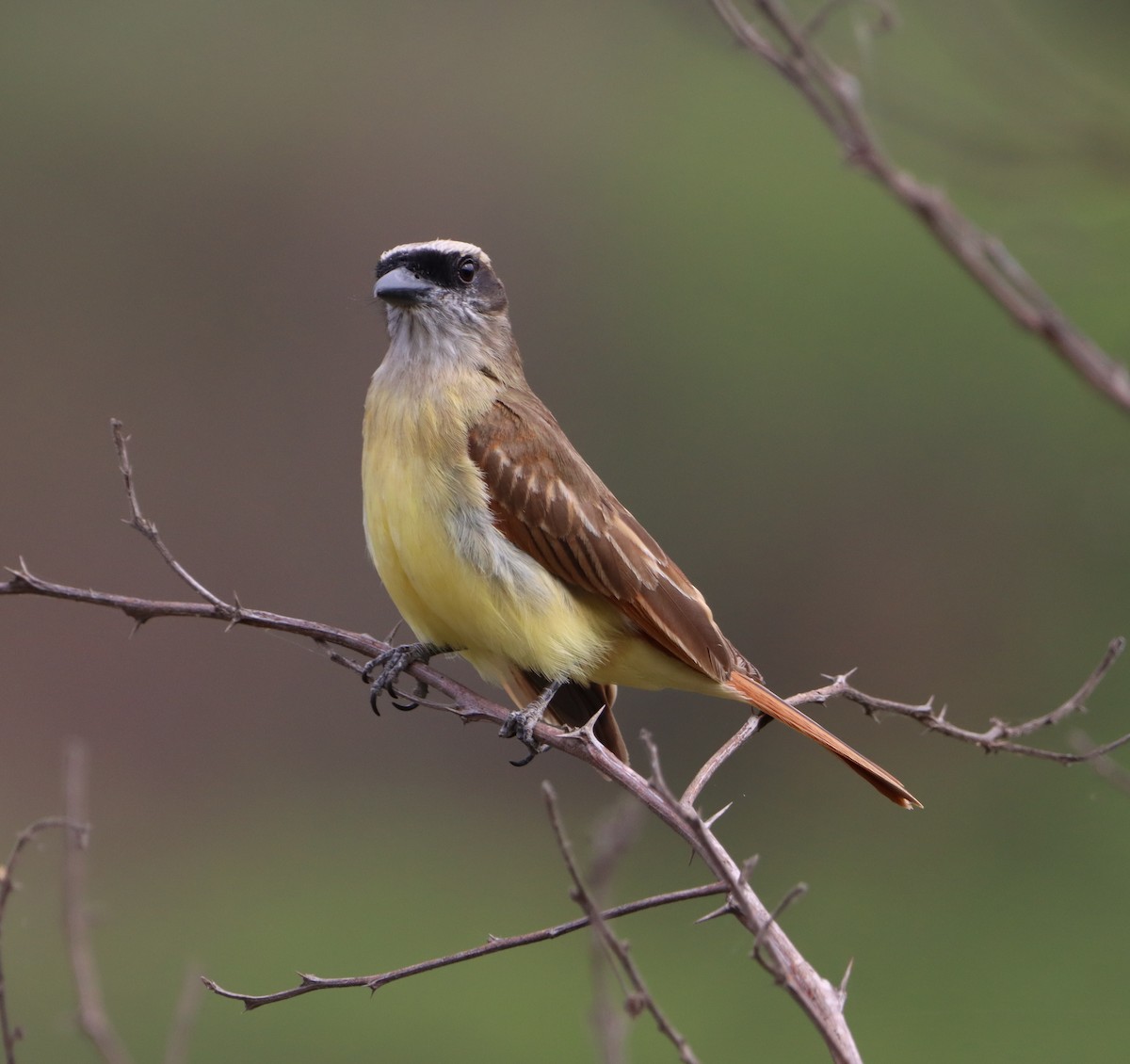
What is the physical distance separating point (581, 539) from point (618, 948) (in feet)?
7.41

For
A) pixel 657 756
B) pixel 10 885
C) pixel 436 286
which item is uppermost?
pixel 436 286

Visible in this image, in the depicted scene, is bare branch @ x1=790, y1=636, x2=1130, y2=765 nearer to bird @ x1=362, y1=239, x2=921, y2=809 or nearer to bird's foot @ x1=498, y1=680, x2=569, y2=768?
bird @ x1=362, y1=239, x2=921, y2=809

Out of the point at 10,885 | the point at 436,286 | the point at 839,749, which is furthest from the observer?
the point at 436,286

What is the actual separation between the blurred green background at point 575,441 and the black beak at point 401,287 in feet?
24.8

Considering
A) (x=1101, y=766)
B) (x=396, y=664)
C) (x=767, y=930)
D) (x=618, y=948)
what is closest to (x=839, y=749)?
(x=1101, y=766)

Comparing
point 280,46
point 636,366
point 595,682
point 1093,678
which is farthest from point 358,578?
point 1093,678

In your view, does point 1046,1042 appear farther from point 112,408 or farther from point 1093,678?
point 112,408

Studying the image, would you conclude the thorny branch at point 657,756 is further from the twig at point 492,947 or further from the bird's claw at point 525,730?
the bird's claw at point 525,730

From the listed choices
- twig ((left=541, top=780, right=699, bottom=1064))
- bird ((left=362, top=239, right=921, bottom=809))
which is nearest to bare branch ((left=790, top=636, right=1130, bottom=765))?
bird ((left=362, top=239, right=921, bottom=809))

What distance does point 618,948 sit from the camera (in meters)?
2.71

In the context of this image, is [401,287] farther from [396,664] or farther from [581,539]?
[396,664]

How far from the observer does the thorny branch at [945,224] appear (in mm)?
2230

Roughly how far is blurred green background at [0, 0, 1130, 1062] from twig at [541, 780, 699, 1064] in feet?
29.9

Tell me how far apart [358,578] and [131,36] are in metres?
6.30
